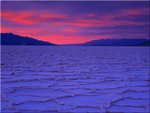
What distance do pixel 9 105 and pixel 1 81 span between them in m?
2.05

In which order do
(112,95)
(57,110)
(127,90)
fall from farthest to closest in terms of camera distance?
1. (127,90)
2. (112,95)
3. (57,110)

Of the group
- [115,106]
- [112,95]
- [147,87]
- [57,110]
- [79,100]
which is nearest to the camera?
[57,110]

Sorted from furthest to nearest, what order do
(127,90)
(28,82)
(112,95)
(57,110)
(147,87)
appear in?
1. (28,82)
2. (147,87)
3. (127,90)
4. (112,95)
5. (57,110)

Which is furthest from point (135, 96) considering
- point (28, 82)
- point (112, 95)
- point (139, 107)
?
point (28, 82)

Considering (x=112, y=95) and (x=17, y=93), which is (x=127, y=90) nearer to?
(x=112, y=95)

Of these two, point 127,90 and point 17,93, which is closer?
point 17,93

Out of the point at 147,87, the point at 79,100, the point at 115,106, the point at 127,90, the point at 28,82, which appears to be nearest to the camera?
the point at 115,106

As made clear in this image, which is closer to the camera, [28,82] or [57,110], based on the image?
[57,110]

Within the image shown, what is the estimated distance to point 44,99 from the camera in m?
4.35

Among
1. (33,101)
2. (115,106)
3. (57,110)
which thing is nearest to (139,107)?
(115,106)

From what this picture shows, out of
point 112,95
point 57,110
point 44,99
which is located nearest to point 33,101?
point 44,99

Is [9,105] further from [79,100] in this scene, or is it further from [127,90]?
[127,90]

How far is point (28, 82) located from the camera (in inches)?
233

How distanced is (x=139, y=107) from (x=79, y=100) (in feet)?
2.66
